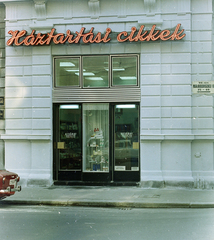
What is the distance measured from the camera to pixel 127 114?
12969 millimetres

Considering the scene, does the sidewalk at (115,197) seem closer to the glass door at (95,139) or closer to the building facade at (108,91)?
the building facade at (108,91)

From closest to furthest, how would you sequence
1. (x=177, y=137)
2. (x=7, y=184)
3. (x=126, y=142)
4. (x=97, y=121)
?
1. (x=7, y=184)
2. (x=177, y=137)
3. (x=126, y=142)
4. (x=97, y=121)

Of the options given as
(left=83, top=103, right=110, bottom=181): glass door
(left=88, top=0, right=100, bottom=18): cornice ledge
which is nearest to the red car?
(left=83, top=103, right=110, bottom=181): glass door

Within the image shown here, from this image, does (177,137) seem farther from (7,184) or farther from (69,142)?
(7,184)

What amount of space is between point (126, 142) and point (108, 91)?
77.7 inches

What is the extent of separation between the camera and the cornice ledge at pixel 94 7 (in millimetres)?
12734

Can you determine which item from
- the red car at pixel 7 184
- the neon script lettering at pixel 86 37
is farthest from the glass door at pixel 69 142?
the red car at pixel 7 184

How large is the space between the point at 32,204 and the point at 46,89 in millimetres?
4486

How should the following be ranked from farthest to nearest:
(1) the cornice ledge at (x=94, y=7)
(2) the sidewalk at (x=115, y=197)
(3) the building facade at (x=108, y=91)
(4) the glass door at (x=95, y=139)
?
(4) the glass door at (x=95, y=139), (1) the cornice ledge at (x=94, y=7), (3) the building facade at (x=108, y=91), (2) the sidewalk at (x=115, y=197)

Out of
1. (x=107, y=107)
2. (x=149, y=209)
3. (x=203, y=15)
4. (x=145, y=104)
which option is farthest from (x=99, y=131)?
(x=203, y=15)

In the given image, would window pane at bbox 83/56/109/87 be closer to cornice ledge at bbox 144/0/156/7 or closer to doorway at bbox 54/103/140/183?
doorway at bbox 54/103/140/183

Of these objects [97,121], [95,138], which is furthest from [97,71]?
[95,138]

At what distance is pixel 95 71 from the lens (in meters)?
13.1

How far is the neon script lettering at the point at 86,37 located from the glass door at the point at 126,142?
2.43m
